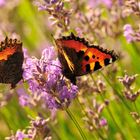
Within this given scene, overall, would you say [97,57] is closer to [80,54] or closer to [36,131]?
[80,54]

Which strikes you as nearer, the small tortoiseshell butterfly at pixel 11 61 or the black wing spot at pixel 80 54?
the black wing spot at pixel 80 54

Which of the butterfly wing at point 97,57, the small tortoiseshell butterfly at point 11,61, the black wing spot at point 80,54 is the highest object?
the small tortoiseshell butterfly at point 11,61

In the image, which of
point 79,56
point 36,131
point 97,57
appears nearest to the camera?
point 97,57

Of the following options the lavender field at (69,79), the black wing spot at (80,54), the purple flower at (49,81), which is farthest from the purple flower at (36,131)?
the black wing spot at (80,54)

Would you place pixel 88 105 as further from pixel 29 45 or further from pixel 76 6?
pixel 29 45

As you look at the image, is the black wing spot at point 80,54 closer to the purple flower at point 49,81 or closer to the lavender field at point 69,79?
the lavender field at point 69,79

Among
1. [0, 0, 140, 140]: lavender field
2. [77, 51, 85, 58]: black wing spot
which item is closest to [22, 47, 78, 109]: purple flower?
[0, 0, 140, 140]: lavender field

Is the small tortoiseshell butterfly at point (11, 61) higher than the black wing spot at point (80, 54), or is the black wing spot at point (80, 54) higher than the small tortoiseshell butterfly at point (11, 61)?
the small tortoiseshell butterfly at point (11, 61)

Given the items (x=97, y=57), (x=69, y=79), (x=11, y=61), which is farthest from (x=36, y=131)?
(x=97, y=57)
